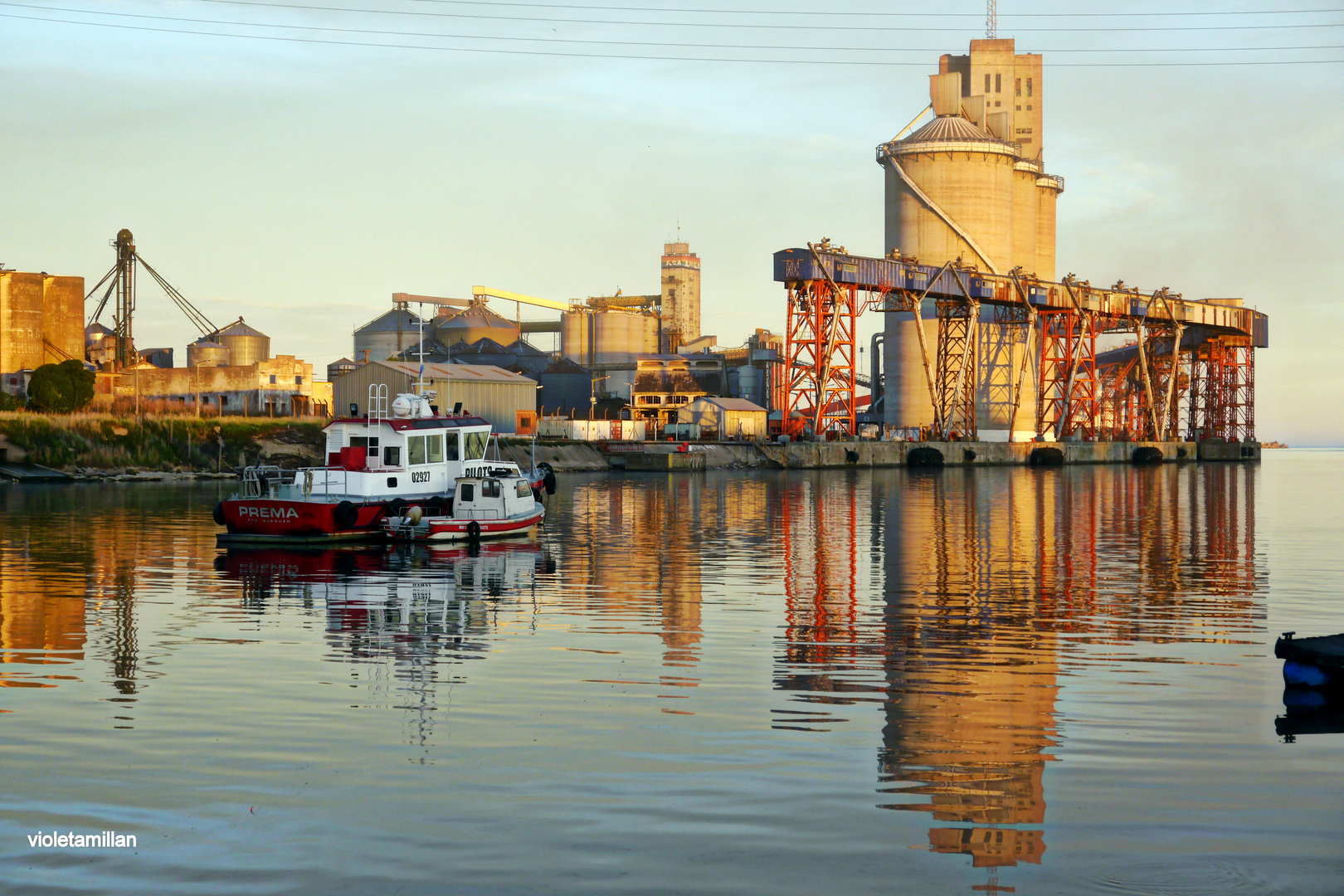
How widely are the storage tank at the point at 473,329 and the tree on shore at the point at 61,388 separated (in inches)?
2031

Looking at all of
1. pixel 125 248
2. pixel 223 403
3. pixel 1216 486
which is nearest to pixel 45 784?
pixel 1216 486

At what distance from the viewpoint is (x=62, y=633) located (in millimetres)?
18953

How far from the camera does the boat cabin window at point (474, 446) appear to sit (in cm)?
3709

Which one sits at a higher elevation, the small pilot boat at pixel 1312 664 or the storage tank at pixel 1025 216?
the storage tank at pixel 1025 216

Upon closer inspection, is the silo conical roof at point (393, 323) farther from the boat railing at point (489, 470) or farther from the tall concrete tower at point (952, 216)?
the boat railing at point (489, 470)

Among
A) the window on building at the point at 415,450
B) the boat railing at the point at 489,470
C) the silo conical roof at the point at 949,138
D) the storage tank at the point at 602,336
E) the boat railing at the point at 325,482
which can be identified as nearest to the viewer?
the boat railing at the point at 325,482

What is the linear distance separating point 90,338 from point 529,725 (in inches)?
4785

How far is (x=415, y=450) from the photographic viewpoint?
35219 millimetres

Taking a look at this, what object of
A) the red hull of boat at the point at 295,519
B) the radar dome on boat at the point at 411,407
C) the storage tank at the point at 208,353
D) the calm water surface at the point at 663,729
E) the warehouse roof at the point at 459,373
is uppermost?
the storage tank at the point at 208,353

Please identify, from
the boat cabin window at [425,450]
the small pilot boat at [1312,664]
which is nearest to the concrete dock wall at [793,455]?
the boat cabin window at [425,450]

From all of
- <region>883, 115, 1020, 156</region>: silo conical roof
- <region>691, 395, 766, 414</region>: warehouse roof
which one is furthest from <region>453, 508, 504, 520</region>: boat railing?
<region>883, 115, 1020, 156</region>: silo conical roof

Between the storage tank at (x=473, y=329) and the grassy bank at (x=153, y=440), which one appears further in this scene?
the storage tank at (x=473, y=329)

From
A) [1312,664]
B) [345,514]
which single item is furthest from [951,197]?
[1312,664]

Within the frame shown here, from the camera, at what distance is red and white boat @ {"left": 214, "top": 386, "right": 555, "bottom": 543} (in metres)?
33.2
